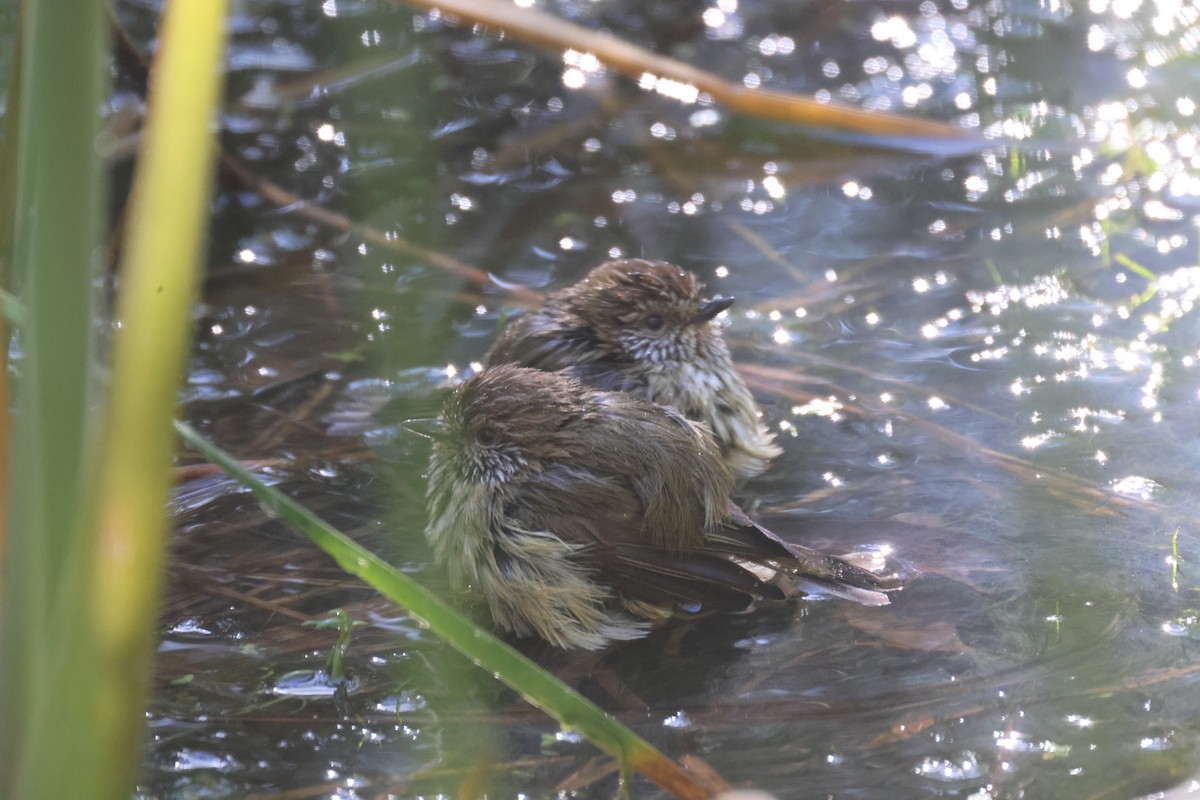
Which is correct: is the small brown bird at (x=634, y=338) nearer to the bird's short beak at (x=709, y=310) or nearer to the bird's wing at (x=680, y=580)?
the bird's short beak at (x=709, y=310)

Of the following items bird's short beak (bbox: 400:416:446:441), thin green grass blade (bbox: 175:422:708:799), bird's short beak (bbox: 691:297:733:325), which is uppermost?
bird's short beak (bbox: 691:297:733:325)

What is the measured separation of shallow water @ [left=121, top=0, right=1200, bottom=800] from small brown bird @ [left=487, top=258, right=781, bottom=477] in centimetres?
30

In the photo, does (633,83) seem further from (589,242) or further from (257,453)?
(257,453)

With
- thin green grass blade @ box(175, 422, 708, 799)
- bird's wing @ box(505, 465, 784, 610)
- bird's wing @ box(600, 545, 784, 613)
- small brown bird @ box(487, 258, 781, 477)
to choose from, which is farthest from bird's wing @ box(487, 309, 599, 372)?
thin green grass blade @ box(175, 422, 708, 799)

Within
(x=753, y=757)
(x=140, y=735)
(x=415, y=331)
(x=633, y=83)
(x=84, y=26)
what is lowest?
(x=753, y=757)

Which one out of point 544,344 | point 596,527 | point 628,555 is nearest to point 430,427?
point 596,527

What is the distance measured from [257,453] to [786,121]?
333cm

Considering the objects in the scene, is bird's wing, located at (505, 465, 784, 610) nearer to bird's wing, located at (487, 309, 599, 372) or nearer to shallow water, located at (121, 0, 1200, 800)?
shallow water, located at (121, 0, 1200, 800)

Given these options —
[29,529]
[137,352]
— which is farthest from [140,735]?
[137,352]

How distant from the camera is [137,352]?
1.23 metres

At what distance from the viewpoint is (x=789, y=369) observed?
15.5 feet

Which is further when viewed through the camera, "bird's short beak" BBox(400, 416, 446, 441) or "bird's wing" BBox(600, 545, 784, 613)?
"bird's short beak" BBox(400, 416, 446, 441)

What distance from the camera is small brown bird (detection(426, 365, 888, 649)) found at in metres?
3.47

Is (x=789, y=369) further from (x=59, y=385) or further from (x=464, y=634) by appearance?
(x=59, y=385)
